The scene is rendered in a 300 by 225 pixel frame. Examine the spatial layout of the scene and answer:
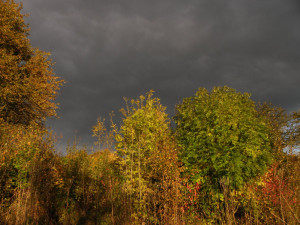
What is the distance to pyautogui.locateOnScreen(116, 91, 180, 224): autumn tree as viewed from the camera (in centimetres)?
1066

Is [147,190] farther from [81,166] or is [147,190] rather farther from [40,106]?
[40,106]

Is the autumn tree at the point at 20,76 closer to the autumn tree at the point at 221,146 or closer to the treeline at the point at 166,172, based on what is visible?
the treeline at the point at 166,172

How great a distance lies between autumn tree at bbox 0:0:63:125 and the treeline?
0.56 metres

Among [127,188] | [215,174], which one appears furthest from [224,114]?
[127,188]

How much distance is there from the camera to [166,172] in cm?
1101

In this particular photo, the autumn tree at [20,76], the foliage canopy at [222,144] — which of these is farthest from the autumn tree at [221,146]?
the autumn tree at [20,76]

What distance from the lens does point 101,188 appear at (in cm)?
1741

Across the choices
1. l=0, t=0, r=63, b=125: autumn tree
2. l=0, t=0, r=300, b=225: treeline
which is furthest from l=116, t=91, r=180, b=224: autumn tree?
l=0, t=0, r=63, b=125: autumn tree

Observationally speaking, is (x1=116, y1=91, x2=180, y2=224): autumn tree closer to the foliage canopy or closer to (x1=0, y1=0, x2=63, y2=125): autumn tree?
the foliage canopy

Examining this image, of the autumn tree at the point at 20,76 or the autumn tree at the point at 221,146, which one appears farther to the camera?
the autumn tree at the point at 20,76

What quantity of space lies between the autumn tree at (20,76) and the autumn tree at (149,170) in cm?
1059

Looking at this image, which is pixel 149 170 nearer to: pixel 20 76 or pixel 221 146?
pixel 221 146

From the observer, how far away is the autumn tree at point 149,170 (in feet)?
35.0

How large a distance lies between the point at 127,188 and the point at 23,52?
809 inches
